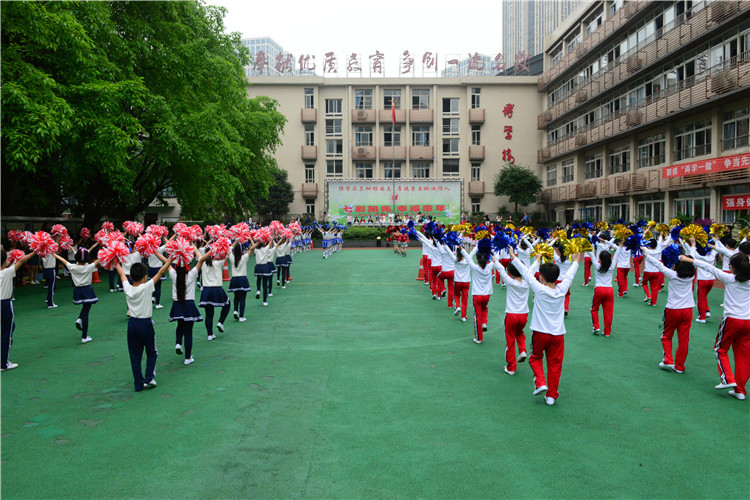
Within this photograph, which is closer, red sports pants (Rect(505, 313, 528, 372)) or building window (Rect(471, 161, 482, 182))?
red sports pants (Rect(505, 313, 528, 372))

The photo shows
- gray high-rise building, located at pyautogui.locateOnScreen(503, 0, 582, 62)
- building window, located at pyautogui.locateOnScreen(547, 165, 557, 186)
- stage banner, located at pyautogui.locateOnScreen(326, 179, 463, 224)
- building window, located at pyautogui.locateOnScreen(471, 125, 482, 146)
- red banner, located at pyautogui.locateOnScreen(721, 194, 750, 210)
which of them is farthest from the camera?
gray high-rise building, located at pyautogui.locateOnScreen(503, 0, 582, 62)

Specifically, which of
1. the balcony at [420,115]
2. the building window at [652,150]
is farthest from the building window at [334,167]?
the building window at [652,150]

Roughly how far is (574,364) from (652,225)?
5663mm

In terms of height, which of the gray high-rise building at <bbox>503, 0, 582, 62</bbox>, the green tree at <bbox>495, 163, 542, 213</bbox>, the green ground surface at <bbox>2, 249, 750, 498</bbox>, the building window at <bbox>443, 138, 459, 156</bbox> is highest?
the gray high-rise building at <bbox>503, 0, 582, 62</bbox>

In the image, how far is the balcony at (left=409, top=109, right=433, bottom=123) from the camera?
42.8m

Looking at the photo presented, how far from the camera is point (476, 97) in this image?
1690 inches

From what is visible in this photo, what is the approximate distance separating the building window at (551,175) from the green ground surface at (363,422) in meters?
33.1

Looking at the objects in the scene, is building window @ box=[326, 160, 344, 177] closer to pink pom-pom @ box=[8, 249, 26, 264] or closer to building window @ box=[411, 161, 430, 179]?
building window @ box=[411, 161, 430, 179]

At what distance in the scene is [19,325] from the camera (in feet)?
29.8

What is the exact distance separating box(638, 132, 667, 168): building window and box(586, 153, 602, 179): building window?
4530mm

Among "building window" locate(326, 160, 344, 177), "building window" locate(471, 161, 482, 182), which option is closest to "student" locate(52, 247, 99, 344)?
"building window" locate(326, 160, 344, 177)

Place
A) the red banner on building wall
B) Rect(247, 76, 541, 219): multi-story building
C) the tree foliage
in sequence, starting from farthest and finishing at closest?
Rect(247, 76, 541, 219): multi-story building < the red banner on building wall < the tree foliage

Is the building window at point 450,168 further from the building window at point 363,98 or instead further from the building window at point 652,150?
the building window at point 652,150

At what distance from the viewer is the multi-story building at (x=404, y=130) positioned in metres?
42.6
